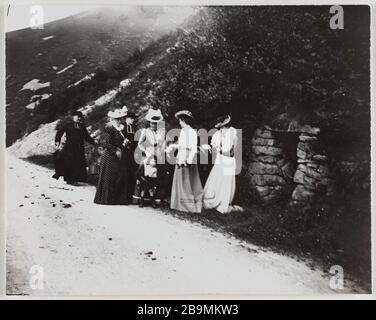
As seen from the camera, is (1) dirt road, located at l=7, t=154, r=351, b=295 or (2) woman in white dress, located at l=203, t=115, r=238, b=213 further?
(2) woman in white dress, located at l=203, t=115, r=238, b=213

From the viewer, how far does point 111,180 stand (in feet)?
17.1

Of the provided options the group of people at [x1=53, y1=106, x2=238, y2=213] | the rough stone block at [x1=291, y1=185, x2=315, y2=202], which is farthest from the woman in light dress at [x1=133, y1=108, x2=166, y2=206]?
the rough stone block at [x1=291, y1=185, x2=315, y2=202]

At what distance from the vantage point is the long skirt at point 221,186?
516 cm

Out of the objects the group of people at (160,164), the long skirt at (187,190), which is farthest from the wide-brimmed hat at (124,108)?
the long skirt at (187,190)

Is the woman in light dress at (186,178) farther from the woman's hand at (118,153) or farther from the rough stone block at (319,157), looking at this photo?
the rough stone block at (319,157)

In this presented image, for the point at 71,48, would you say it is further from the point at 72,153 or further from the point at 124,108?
the point at 72,153

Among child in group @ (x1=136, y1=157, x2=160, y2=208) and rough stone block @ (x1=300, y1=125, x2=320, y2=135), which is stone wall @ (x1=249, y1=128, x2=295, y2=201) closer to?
rough stone block @ (x1=300, y1=125, x2=320, y2=135)

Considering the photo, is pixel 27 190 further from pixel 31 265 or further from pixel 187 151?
pixel 187 151

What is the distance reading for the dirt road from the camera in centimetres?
488

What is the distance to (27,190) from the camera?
16.9ft

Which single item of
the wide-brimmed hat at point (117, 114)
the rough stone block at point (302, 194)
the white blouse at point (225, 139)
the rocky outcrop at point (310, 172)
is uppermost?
the wide-brimmed hat at point (117, 114)

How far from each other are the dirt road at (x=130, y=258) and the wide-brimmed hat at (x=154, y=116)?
50.4 inches

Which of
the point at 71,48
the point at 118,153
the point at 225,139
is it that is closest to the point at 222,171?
the point at 225,139

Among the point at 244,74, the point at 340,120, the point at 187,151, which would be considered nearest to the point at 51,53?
the point at 187,151
